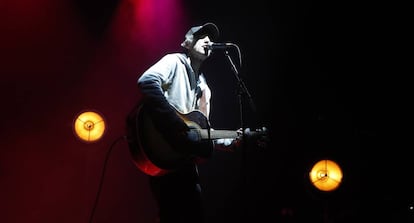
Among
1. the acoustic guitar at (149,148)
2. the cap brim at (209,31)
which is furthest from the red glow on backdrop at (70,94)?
the acoustic guitar at (149,148)

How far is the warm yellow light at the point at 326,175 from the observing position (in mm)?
4262

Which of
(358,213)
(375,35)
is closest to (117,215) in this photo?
(358,213)

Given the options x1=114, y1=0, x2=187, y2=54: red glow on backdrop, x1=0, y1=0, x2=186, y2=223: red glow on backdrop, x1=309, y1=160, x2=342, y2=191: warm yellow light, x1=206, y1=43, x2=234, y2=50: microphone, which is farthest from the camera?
x1=114, y1=0, x2=187, y2=54: red glow on backdrop

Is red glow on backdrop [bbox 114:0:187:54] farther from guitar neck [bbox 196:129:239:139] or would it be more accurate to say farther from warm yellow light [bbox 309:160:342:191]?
warm yellow light [bbox 309:160:342:191]

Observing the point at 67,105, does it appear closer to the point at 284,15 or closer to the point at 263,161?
the point at 263,161

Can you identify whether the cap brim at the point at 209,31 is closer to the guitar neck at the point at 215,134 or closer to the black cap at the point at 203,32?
the black cap at the point at 203,32

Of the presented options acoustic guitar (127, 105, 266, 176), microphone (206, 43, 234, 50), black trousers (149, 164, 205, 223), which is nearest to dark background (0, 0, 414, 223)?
microphone (206, 43, 234, 50)

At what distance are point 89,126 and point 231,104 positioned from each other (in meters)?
1.61

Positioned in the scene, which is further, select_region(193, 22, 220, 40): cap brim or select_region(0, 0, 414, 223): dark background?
select_region(0, 0, 414, 223): dark background

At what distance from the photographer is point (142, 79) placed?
2.84 m

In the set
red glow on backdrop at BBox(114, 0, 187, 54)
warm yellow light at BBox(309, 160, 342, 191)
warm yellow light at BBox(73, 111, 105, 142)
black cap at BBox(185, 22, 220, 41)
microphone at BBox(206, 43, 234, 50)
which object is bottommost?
warm yellow light at BBox(309, 160, 342, 191)

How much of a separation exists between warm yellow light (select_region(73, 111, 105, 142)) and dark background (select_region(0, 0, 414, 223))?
114 mm

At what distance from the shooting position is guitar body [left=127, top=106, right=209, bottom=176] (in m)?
2.71

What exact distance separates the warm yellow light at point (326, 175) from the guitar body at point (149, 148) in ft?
6.48
